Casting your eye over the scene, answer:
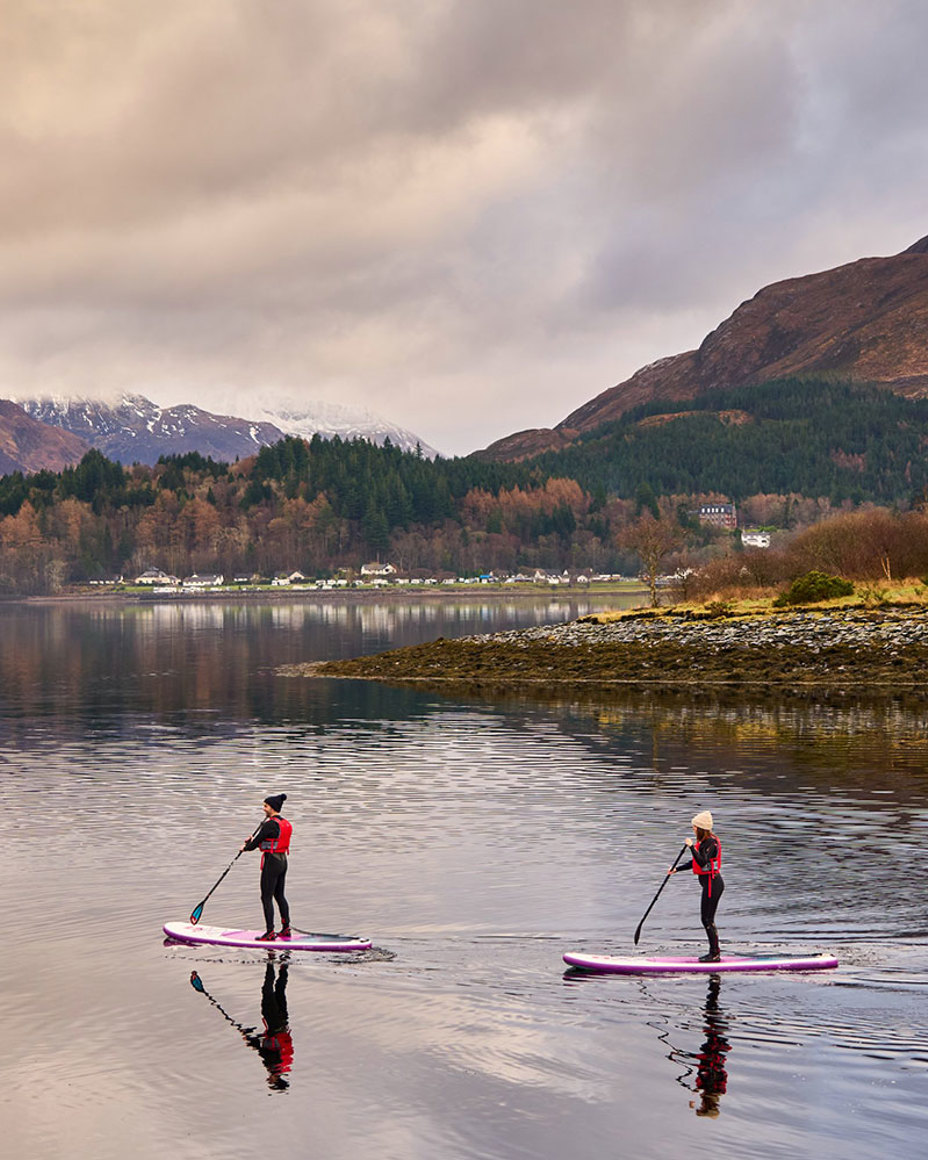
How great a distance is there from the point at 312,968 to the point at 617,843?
12229 millimetres

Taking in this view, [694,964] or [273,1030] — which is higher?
[694,964]

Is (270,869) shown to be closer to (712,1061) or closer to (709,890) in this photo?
(709,890)

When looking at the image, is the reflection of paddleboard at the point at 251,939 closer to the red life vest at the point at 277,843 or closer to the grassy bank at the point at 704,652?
the red life vest at the point at 277,843

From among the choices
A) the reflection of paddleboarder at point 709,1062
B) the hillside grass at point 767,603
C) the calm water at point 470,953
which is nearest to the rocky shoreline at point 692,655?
the hillside grass at point 767,603

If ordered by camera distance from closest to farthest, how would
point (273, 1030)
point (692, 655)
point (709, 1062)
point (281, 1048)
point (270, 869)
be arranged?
1. point (709, 1062)
2. point (281, 1048)
3. point (273, 1030)
4. point (270, 869)
5. point (692, 655)

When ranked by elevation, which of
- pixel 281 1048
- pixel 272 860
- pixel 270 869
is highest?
pixel 272 860

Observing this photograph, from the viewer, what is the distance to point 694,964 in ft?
76.4

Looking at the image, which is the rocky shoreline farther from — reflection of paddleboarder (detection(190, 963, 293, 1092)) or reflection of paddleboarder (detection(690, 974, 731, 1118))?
reflection of paddleboarder (detection(190, 963, 293, 1092))

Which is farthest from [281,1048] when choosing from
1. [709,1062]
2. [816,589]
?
[816,589]

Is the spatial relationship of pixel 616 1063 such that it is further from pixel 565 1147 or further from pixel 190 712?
pixel 190 712

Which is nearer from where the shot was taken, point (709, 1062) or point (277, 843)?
point (709, 1062)

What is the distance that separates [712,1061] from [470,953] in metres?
6.25

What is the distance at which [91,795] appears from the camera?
43062 mm

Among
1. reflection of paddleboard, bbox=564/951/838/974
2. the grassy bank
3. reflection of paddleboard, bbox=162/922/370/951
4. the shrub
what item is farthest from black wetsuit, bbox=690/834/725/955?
the shrub
